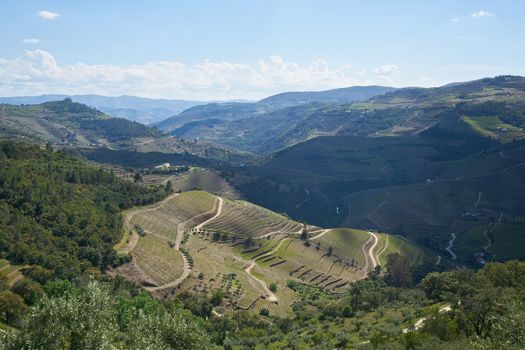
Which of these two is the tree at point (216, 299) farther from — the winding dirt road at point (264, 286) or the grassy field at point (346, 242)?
the grassy field at point (346, 242)

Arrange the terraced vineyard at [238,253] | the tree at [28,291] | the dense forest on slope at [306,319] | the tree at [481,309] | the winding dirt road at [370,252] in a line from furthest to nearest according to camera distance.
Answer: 1. the winding dirt road at [370,252]
2. the terraced vineyard at [238,253]
3. the tree at [28,291]
4. the tree at [481,309]
5. the dense forest on slope at [306,319]

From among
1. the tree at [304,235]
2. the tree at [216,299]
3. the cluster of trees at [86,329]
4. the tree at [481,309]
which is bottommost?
the tree at [304,235]

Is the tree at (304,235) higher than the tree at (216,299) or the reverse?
the reverse

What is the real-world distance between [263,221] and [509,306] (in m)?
150

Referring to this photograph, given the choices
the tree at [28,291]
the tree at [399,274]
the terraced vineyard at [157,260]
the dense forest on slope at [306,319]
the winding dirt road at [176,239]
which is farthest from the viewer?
the tree at [399,274]

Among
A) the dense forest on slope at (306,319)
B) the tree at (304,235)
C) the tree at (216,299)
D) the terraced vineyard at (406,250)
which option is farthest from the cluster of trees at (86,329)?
the terraced vineyard at (406,250)

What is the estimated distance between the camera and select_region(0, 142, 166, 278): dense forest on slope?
105625mm

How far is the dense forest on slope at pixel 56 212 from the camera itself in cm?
10562

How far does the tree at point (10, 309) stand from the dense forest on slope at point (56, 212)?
26.0m

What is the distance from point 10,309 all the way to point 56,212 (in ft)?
197

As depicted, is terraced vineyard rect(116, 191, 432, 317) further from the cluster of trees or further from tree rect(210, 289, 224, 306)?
the cluster of trees

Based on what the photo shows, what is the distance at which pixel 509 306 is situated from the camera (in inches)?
1802

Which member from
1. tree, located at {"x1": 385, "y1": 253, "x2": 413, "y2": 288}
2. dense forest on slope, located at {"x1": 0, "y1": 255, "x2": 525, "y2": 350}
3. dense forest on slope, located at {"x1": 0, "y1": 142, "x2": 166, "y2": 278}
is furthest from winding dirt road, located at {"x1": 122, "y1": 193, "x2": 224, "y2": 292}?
tree, located at {"x1": 385, "y1": 253, "x2": 413, "y2": 288}

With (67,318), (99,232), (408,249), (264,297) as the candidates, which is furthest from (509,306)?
(408,249)
